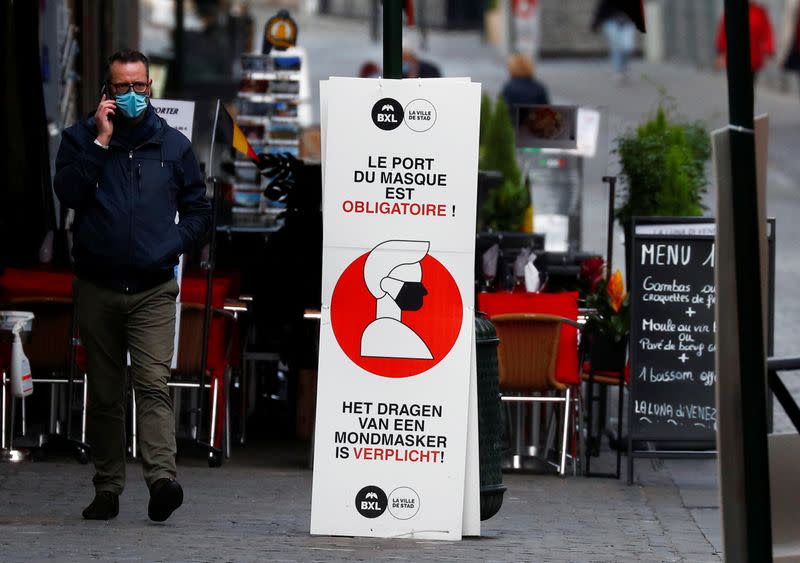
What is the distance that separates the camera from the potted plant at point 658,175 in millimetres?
9570

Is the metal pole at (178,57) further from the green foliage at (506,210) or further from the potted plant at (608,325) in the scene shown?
the potted plant at (608,325)

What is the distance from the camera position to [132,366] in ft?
22.7

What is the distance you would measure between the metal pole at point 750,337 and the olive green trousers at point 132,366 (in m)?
2.90

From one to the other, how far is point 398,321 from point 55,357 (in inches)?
111

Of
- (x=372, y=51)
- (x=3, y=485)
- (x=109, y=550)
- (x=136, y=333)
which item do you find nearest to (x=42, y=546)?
(x=109, y=550)

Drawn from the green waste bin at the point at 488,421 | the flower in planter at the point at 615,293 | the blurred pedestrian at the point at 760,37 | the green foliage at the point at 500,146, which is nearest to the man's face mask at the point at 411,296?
the green waste bin at the point at 488,421

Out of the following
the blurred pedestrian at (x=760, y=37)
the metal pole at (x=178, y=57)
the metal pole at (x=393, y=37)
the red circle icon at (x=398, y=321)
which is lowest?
the red circle icon at (x=398, y=321)

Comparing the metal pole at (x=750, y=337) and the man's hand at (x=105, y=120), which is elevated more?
the man's hand at (x=105, y=120)

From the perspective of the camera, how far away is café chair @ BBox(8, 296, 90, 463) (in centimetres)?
873

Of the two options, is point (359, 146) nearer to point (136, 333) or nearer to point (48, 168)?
point (136, 333)

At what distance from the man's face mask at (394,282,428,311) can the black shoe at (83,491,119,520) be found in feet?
4.83

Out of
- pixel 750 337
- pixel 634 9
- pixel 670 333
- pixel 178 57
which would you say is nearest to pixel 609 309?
pixel 670 333

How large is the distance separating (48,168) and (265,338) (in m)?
1.55

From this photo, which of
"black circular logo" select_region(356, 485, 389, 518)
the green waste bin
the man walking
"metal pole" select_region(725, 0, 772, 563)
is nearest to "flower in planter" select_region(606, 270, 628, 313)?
the green waste bin
